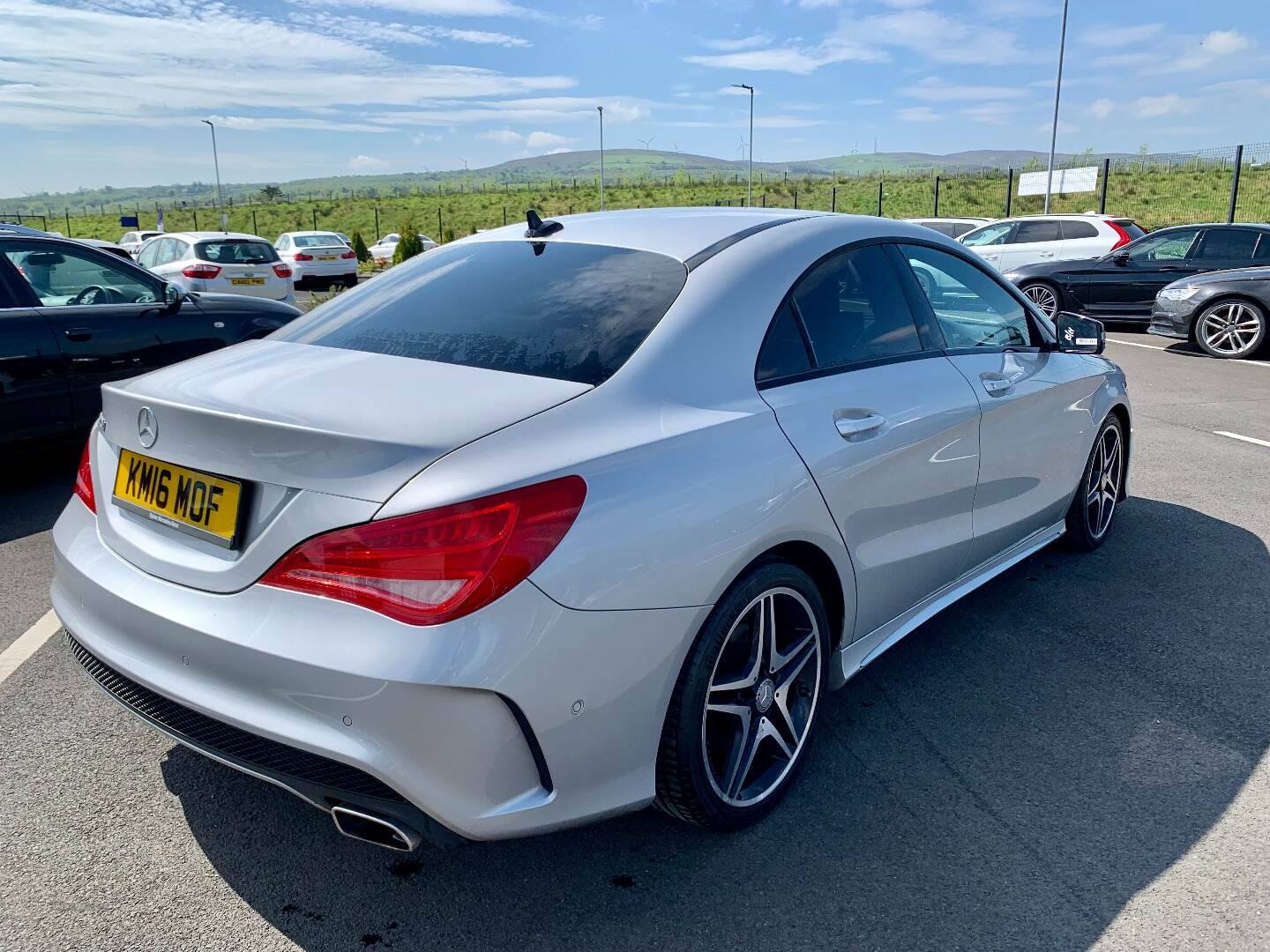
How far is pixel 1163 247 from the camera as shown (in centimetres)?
1323

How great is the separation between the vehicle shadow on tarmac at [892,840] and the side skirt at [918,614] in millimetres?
269

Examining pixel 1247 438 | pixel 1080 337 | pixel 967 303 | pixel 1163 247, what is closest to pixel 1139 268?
pixel 1163 247

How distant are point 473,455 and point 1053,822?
1.88m

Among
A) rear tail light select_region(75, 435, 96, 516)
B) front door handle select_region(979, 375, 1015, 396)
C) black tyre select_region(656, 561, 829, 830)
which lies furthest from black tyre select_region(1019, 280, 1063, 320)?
rear tail light select_region(75, 435, 96, 516)

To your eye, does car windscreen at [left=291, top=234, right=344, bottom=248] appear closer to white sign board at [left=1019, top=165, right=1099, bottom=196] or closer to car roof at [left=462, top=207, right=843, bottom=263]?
white sign board at [left=1019, top=165, right=1099, bottom=196]

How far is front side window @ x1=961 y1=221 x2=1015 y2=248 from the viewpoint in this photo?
52.6 ft

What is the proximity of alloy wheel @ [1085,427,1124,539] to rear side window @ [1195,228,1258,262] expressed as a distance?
9724 millimetres

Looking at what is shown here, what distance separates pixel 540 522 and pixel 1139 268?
13536 millimetres

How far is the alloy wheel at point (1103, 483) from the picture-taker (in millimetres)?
4688

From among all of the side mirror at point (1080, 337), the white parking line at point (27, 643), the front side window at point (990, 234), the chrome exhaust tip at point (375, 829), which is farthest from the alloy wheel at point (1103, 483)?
the front side window at point (990, 234)

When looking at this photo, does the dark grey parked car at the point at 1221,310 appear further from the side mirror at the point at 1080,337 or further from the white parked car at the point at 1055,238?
the side mirror at the point at 1080,337

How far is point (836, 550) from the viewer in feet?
9.18

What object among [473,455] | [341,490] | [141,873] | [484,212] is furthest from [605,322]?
[484,212]

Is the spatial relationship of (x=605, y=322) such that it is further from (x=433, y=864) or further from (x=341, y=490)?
(x=433, y=864)
